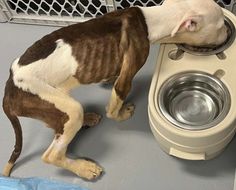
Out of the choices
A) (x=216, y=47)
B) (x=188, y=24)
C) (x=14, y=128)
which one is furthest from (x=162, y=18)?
(x=14, y=128)

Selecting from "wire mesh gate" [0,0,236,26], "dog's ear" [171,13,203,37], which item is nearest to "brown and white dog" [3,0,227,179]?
"dog's ear" [171,13,203,37]

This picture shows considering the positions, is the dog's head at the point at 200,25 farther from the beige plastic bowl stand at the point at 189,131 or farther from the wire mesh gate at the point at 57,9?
the wire mesh gate at the point at 57,9

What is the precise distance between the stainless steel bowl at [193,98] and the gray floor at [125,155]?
0.49 feet

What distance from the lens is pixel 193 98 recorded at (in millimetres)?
1341

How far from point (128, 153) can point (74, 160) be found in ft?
0.59

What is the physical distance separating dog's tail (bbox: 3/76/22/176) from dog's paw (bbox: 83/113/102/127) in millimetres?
234

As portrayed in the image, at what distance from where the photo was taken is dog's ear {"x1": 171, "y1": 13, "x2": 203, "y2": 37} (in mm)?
1162

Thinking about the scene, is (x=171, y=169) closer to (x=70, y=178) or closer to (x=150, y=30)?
(x=70, y=178)

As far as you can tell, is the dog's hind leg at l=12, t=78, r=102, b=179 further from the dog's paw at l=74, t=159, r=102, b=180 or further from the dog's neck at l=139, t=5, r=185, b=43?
the dog's neck at l=139, t=5, r=185, b=43

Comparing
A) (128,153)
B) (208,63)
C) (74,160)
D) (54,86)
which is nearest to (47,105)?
(54,86)

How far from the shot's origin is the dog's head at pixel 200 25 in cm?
117

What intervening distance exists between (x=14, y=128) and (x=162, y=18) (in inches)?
21.9

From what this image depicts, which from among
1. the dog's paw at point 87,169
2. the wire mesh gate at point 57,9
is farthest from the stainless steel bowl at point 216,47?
the dog's paw at point 87,169

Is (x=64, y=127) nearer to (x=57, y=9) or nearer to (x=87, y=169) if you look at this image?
(x=87, y=169)
